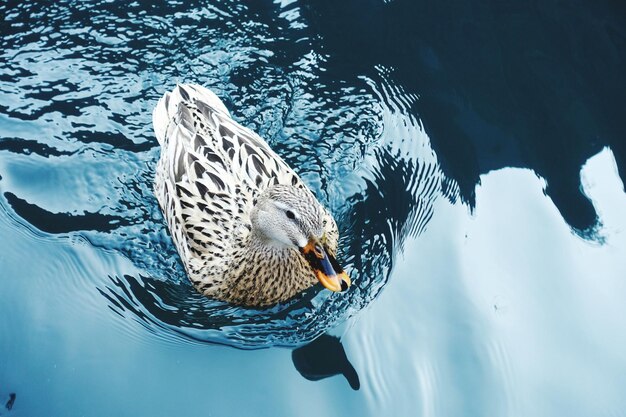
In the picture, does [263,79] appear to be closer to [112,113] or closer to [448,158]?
[112,113]

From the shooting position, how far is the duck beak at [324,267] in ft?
12.4

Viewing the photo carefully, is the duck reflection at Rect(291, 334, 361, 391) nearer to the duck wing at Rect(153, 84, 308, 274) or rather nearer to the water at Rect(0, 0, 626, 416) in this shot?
the water at Rect(0, 0, 626, 416)

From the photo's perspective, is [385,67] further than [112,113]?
Yes

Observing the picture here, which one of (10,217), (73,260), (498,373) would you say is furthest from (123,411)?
(498,373)

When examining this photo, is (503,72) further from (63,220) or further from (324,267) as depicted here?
(63,220)

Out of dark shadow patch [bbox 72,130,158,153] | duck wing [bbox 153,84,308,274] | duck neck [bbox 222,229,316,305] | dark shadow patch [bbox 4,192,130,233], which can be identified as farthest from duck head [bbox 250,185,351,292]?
dark shadow patch [bbox 72,130,158,153]

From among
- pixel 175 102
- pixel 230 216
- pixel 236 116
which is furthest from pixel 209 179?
pixel 236 116

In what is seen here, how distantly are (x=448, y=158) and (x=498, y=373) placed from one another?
5.44 feet

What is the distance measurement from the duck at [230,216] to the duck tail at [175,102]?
21cm

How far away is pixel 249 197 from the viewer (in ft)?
14.7

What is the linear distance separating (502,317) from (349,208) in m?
1.15

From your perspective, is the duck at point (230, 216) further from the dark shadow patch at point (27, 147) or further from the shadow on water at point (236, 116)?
the dark shadow patch at point (27, 147)

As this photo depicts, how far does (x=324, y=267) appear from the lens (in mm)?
3797

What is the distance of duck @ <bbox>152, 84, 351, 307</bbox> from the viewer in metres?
4.29
